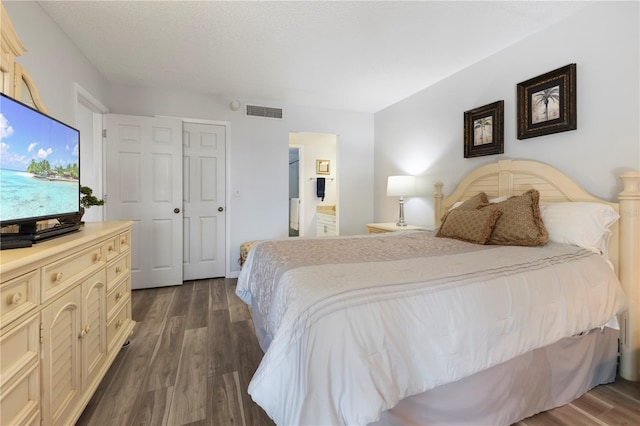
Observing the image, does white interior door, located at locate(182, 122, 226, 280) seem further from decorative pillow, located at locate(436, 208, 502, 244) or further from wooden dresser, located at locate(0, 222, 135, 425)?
decorative pillow, located at locate(436, 208, 502, 244)

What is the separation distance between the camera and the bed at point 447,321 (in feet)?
3.07

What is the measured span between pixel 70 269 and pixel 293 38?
7.26 feet

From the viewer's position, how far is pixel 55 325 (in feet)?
3.76

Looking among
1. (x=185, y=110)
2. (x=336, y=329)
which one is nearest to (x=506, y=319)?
(x=336, y=329)

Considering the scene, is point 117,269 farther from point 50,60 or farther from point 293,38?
point 293,38

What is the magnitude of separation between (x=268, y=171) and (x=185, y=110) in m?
1.28

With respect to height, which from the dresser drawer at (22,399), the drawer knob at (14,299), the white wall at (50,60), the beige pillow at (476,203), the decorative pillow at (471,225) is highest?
the white wall at (50,60)

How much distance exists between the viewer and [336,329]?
37.2 inches

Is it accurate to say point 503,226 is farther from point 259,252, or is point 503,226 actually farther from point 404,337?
point 259,252

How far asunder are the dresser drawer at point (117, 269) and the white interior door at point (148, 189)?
1521 millimetres

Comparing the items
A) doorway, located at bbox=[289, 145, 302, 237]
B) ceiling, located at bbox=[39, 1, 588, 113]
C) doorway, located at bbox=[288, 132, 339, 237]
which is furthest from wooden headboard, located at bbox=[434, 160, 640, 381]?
doorway, located at bbox=[289, 145, 302, 237]

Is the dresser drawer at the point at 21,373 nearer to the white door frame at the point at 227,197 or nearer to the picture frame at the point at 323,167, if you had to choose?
the white door frame at the point at 227,197

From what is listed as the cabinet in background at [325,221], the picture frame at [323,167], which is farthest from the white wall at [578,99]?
the picture frame at [323,167]

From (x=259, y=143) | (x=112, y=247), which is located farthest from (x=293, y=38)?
(x=112, y=247)
